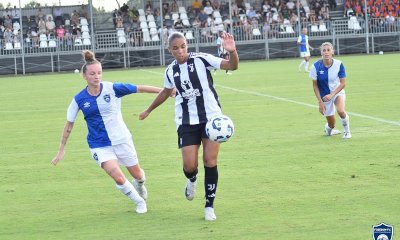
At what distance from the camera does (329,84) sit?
16.6 m

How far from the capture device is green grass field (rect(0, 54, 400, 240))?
893cm

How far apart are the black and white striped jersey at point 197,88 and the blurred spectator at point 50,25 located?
44491 millimetres

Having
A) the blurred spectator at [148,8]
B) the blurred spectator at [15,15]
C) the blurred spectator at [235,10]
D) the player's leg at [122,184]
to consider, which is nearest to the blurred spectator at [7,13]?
the blurred spectator at [15,15]

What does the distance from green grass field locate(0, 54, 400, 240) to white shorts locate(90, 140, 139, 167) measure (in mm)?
544

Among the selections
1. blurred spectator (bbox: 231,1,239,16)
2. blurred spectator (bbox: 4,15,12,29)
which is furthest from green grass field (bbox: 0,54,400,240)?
blurred spectator (bbox: 231,1,239,16)

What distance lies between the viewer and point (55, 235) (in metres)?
8.88

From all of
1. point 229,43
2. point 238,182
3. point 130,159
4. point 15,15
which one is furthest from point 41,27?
point 229,43

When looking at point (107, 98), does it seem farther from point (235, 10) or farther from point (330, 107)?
point (235, 10)

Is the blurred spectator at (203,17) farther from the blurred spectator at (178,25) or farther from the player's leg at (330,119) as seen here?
the player's leg at (330,119)

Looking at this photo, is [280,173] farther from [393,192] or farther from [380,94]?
[380,94]

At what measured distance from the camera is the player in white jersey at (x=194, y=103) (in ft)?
30.9

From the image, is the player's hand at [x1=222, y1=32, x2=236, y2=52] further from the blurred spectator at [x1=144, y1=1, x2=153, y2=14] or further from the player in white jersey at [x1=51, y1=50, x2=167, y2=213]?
the blurred spectator at [x1=144, y1=1, x2=153, y2=14]

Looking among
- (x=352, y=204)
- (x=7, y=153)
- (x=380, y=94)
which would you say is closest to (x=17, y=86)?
(x=380, y=94)

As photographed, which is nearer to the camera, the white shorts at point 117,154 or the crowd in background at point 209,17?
the white shorts at point 117,154
